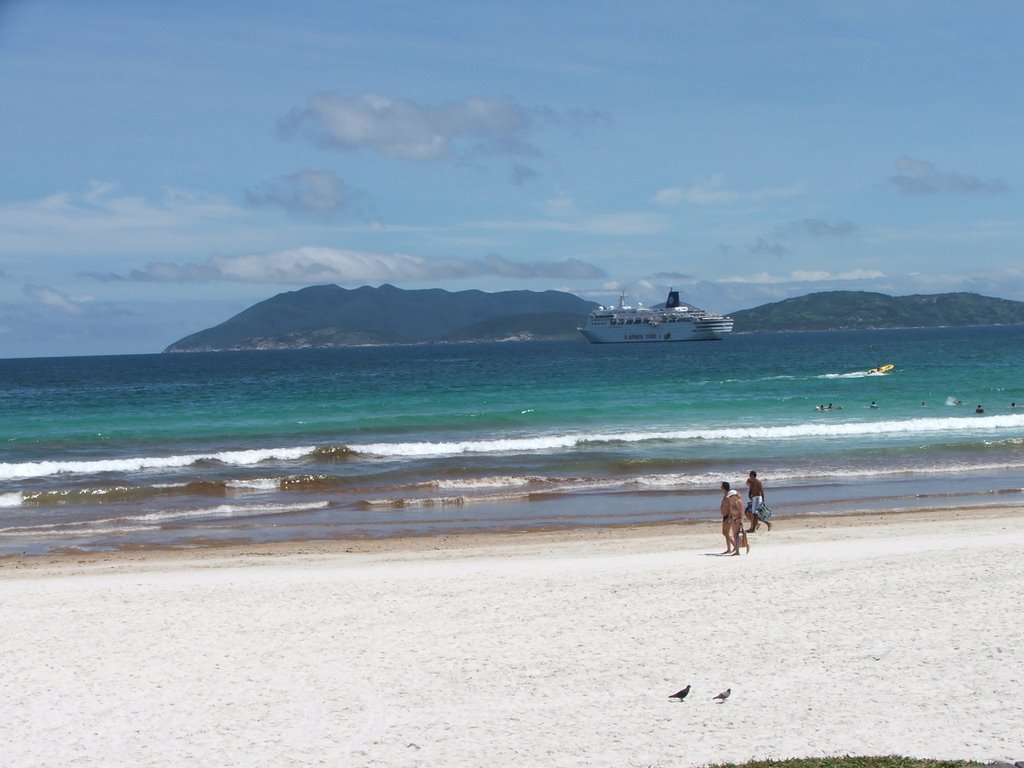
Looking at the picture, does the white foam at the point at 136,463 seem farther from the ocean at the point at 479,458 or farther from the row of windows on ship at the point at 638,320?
the row of windows on ship at the point at 638,320

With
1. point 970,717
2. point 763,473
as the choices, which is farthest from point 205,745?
point 763,473

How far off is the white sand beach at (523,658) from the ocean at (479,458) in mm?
5284

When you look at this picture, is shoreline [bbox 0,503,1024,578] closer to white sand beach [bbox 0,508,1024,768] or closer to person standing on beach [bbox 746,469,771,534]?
person standing on beach [bbox 746,469,771,534]

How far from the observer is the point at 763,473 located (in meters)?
26.3

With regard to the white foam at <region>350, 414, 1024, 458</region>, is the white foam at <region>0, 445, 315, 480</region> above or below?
below

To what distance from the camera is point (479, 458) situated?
1185 inches

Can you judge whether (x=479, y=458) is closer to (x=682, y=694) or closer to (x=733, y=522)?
(x=733, y=522)

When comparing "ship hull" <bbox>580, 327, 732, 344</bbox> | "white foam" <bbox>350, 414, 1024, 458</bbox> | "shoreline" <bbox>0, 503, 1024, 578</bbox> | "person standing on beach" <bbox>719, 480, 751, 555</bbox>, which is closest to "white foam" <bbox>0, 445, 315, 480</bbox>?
"white foam" <bbox>350, 414, 1024, 458</bbox>

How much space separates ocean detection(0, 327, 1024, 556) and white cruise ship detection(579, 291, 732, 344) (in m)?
97.7

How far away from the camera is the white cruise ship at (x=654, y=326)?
6147 inches

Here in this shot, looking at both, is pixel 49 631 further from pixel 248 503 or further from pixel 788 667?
pixel 248 503

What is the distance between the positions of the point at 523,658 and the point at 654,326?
149005 millimetres

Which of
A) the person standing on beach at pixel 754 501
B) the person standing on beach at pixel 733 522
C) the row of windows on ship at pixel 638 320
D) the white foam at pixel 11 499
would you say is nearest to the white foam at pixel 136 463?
the white foam at pixel 11 499

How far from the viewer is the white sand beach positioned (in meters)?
8.16
